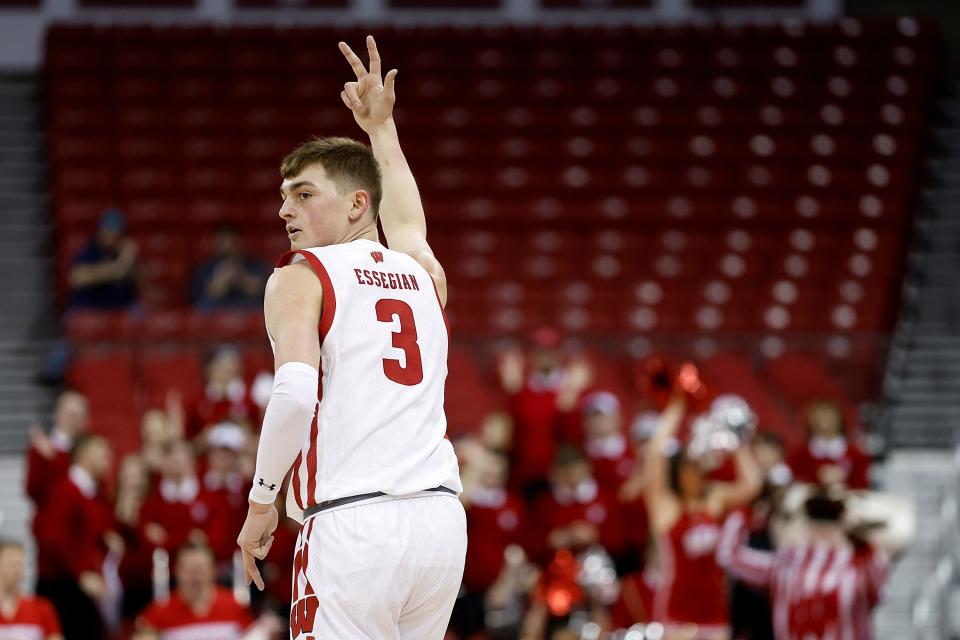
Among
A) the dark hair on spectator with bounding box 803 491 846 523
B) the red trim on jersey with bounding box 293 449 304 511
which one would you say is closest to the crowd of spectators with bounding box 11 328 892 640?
the dark hair on spectator with bounding box 803 491 846 523

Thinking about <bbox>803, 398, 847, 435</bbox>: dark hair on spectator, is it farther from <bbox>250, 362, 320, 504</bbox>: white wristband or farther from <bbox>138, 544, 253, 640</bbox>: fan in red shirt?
<bbox>250, 362, 320, 504</bbox>: white wristband

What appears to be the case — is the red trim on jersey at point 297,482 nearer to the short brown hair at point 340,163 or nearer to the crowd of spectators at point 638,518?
the short brown hair at point 340,163

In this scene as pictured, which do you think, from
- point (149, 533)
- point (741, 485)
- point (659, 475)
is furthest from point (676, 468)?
point (149, 533)

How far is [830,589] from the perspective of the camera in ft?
27.0

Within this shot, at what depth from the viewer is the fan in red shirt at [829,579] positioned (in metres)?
8.22

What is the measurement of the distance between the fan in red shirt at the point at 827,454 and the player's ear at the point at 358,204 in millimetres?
6696

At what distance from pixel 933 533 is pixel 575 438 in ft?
8.96

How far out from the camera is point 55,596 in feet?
29.9

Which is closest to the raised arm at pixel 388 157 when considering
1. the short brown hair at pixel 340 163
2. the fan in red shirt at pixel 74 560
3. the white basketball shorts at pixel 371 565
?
the short brown hair at pixel 340 163

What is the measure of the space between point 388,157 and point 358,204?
0.55 m

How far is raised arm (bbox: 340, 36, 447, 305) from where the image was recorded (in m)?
4.41

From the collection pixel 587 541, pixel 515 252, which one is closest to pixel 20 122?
pixel 515 252

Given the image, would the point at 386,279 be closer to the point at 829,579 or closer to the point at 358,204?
A: the point at 358,204

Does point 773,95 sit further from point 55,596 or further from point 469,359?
point 55,596
